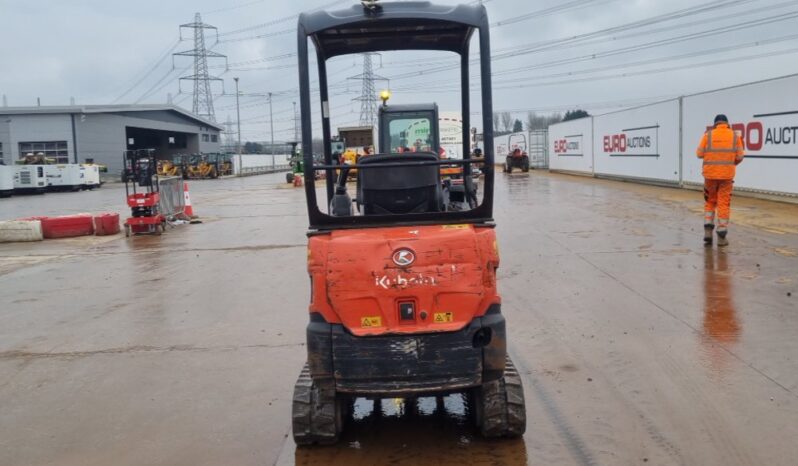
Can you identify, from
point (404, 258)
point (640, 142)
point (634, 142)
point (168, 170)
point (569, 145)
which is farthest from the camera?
point (168, 170)

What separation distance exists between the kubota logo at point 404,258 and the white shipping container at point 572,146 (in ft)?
104

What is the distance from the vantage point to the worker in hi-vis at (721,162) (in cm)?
1061

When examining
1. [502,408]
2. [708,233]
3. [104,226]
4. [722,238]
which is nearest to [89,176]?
[104,226]

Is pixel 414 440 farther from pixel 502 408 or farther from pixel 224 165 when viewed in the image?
pixel 224 165

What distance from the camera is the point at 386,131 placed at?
21.3 m

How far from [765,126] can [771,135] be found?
349mm

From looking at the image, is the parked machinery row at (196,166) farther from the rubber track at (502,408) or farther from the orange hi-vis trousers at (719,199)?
the rubber track at (502,408)

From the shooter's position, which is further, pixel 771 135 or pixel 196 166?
pixel 196 166

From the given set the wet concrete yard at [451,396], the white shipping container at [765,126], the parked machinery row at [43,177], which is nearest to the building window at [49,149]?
the parked machinery row at [43,177]

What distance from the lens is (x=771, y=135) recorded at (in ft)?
56.6

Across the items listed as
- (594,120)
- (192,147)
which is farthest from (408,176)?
(192,147)

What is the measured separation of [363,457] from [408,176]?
70.5 inches

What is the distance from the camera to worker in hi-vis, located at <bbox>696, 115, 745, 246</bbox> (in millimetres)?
10609

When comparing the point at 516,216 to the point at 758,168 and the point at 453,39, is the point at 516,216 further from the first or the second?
the point at 453,39
